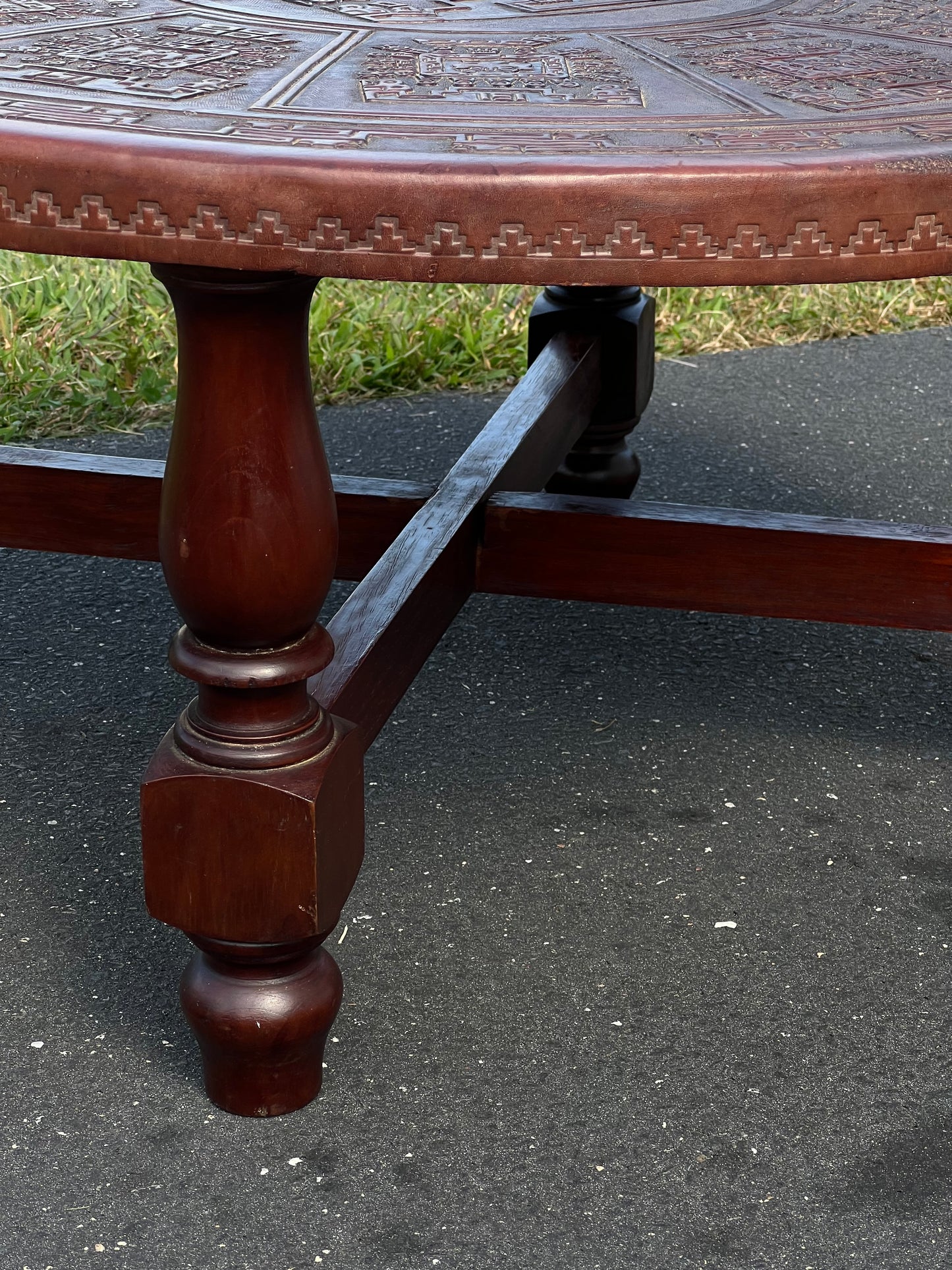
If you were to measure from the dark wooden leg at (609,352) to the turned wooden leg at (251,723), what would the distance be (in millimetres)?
1079

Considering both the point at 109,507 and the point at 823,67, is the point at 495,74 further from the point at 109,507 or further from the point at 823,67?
the point at 109,507

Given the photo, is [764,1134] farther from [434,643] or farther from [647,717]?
[647,717]

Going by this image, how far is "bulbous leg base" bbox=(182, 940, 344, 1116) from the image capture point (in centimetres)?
122

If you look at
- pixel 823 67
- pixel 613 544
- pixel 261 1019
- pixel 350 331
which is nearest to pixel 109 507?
pixel 613 544

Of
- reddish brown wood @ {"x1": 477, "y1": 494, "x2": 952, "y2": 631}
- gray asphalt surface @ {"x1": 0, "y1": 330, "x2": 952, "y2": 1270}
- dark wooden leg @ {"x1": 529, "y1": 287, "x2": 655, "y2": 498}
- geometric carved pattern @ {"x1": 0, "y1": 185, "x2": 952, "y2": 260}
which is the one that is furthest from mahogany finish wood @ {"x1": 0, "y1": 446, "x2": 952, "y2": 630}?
geometric carved pattern @ {"x1": 0, "y1": 185, "x2": 952, "y2": 260}

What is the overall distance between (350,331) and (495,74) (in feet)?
6.44

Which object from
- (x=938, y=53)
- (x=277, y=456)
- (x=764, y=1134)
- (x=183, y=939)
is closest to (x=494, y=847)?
(x=183, y=939)

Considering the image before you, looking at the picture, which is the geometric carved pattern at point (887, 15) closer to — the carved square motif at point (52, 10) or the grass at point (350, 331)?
the carved square motif at point (52, 10)

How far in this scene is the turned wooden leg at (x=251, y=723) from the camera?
3.56 ft

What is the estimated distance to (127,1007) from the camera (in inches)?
55.8

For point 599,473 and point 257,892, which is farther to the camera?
point 599,473

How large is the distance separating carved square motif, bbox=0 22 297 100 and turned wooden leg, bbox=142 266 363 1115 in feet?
0.47

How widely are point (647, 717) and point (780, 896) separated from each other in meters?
0.39

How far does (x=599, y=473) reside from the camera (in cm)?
230
